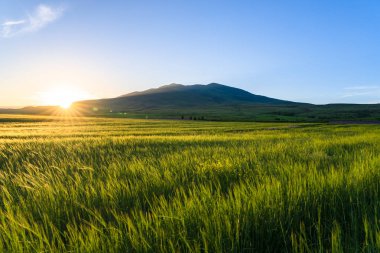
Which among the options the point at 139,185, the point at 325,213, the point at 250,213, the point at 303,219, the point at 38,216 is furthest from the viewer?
the point at 139,185

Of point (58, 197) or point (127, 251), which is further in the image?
point (58, 197)

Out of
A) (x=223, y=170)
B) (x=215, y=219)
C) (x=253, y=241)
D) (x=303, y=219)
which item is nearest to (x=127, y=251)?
(x=215, y=219)

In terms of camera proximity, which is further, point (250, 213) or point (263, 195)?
point (263, 195)

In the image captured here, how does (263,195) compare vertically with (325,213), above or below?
above

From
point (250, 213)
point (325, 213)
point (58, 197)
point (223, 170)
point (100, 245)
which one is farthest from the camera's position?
point (223, 170)

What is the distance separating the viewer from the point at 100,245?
1775 millimetres

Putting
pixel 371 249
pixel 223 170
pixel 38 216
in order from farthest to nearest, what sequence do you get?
1. pixel 223 170
2. pixel 38 216
3. pixel 371 249

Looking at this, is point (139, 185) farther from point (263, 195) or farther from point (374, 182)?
point (374, 182)

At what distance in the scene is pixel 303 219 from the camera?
2.19m

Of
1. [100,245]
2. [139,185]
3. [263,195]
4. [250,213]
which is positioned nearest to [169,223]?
[100,245]

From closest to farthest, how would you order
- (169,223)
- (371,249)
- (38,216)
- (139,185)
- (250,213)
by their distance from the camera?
(371,249) → (169,223) → (250,213) → (38,216) → (139,185)

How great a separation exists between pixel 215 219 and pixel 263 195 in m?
0.62

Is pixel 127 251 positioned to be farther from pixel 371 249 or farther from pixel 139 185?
pixel 139 185

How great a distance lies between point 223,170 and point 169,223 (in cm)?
235
